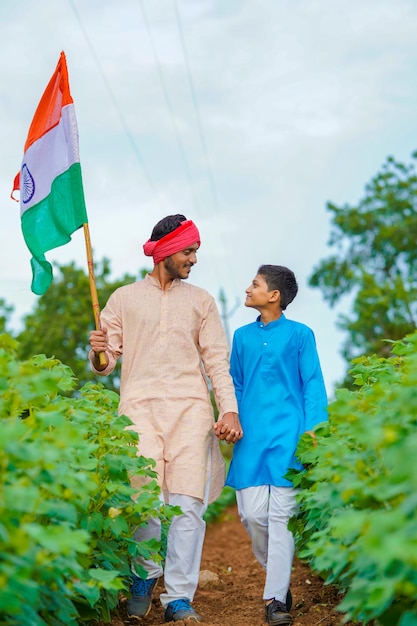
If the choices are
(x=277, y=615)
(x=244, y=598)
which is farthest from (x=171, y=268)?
(x=244, y=598)

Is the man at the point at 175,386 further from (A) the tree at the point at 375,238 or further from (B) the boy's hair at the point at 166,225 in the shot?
(A) the tree at the point at 375,238

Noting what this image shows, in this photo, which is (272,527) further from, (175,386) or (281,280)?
(281,280)

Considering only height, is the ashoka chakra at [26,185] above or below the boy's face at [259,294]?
above

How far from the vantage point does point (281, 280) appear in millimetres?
5793

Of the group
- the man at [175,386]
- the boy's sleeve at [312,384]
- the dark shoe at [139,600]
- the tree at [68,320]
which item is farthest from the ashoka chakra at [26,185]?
the tree at [68,320]

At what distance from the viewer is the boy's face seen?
5746 millimetres

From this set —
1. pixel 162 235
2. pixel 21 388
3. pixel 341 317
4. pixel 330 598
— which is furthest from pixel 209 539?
pixel 341 317

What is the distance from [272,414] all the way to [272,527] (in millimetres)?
641

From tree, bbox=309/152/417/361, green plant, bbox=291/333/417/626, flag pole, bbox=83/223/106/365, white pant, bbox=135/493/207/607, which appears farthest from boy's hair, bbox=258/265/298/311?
tree, bbox=309/152/417/361

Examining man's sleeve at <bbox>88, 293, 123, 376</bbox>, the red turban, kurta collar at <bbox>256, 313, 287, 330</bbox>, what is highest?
the red turban

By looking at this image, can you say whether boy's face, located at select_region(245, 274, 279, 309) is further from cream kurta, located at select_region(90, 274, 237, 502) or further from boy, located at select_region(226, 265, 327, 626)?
cream kurta, located at select_region(90, 274, 237, 502)

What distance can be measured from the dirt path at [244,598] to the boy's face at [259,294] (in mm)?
1792

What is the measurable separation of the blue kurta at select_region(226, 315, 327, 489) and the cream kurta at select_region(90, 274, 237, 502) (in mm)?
170

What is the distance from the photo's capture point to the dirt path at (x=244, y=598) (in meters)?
5.23
